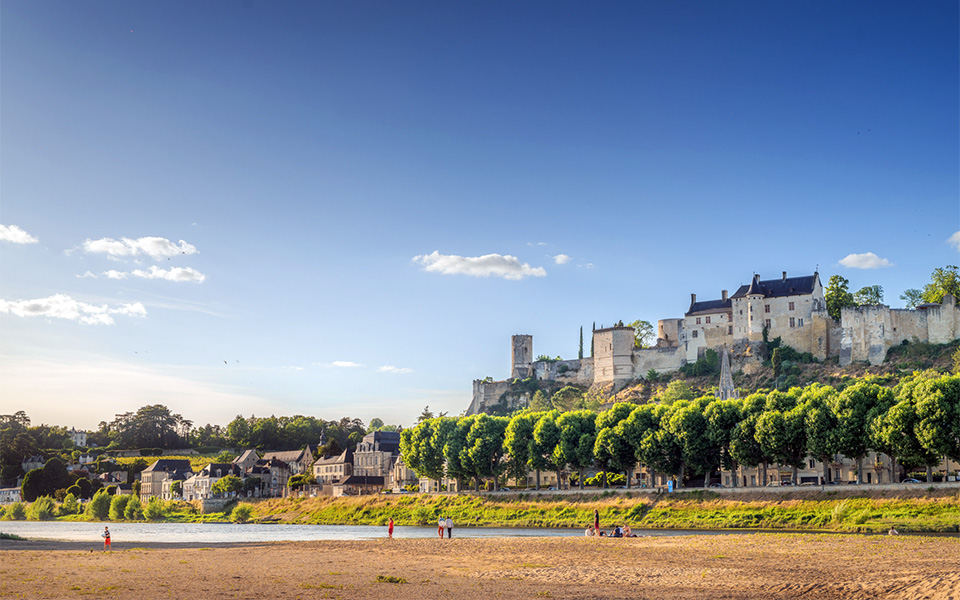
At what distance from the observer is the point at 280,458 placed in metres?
138

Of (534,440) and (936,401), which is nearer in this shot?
(936,401)

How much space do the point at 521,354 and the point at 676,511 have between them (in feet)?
282

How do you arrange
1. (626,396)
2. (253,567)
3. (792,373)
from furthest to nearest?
(626,396) < (792,373) < (253,567)

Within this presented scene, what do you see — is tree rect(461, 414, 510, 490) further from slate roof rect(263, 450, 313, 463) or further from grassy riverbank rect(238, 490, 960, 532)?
slate roof rect(263, 450, 313, 463)

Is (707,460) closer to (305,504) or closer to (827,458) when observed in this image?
(827,458)

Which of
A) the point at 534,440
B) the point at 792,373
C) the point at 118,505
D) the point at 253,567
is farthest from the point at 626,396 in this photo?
the point at 253,567

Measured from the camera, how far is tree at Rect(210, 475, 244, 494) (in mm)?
109000

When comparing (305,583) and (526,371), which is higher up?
(526,371)

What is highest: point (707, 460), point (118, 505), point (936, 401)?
point (936, 401)

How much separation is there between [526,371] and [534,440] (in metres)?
69.1

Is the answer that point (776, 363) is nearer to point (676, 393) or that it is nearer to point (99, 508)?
point (676, 393)

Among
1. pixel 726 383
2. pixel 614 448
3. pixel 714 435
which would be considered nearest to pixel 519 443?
pixel 614 448

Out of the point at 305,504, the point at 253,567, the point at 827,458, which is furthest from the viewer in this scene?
the point at 305,504

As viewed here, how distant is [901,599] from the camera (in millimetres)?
22828
